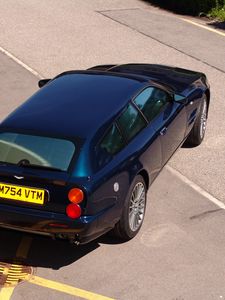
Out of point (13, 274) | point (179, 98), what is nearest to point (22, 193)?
point (13, 274)

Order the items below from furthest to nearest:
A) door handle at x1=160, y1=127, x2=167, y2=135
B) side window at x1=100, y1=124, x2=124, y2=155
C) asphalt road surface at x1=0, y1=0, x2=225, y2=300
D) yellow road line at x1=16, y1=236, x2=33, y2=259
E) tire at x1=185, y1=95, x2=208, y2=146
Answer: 1. tire at x1=185, y1=95, x2=208, y2=146
2. door handle at x1=160, y1=127, x2=167, y2=135
3. yellow road line at x1=16, y1=236, x2=33, y2=259
4. side window at x1=100, y1=124, x2=124, y2=155
5. asphalt road surface at x1=0, y1=0, x2=225, y2=300

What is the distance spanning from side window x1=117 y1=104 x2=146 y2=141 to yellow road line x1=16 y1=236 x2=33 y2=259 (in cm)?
161

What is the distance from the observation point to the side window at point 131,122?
260 inches

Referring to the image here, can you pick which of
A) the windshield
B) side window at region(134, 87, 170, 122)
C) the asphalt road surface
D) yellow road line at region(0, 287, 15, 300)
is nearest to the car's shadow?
the asphalt road surface

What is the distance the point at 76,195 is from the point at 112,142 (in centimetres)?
85

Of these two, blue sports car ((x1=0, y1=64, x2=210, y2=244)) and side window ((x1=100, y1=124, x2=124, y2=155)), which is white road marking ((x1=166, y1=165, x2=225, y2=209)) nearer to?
blue sports car ((x1=0, y1=64, x2=210, y2=244))

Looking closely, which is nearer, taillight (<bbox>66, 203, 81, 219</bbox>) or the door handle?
taillight (<bbox>66, 203, 81, 219</bbox>)

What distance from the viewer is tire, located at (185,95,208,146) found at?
8.65 m

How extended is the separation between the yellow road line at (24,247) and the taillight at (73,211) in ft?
3.27

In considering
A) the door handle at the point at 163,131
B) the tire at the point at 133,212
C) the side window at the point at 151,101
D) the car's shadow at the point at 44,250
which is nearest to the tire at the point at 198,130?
the side window at the point at 151,101

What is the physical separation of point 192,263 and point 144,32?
9.36m

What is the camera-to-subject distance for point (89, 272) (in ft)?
20.0

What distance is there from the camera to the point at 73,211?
5.76 metres

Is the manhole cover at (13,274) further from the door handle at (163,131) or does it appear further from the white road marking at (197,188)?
the white road marking at (197,188)
